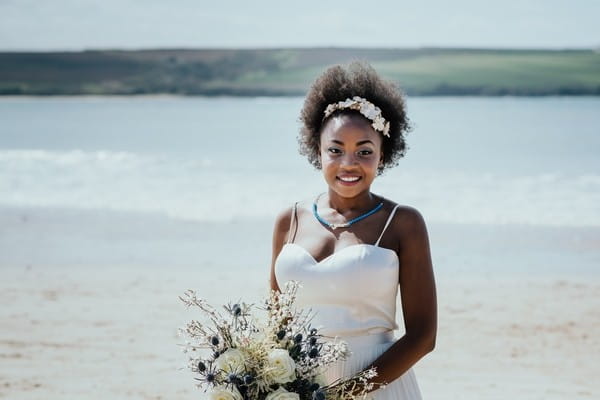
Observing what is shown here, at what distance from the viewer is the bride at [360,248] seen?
3105mm

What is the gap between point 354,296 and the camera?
3.12 meters

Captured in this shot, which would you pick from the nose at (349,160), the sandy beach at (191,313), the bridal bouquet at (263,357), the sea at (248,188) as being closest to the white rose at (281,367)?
the bridal bouquet at (263,357)

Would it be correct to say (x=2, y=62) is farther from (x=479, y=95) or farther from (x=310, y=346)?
(x=310, y=346)

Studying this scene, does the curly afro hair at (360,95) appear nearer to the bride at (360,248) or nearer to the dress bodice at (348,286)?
the bride at (360,248)

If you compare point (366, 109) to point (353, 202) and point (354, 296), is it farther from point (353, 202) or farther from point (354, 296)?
point (354, 296)

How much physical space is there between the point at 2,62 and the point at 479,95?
31.1 m

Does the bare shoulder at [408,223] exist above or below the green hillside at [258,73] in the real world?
below

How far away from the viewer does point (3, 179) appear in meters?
18.2

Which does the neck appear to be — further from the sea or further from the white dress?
the sea

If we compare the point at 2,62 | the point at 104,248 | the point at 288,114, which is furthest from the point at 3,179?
the point at 2,62

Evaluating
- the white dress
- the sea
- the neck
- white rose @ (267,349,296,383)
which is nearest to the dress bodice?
the white dress

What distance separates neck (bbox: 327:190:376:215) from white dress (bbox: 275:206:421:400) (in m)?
0.14

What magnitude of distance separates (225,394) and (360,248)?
2.59 ft

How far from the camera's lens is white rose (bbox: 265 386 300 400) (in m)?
2.57
